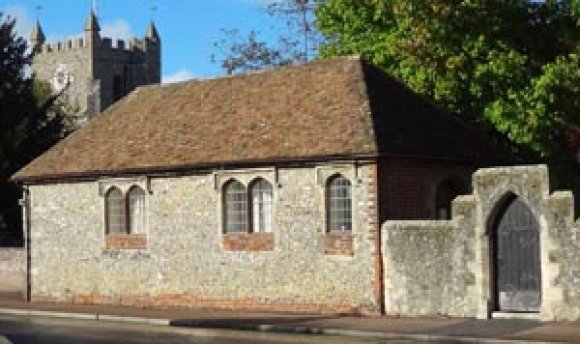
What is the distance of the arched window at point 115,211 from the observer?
1209 inches

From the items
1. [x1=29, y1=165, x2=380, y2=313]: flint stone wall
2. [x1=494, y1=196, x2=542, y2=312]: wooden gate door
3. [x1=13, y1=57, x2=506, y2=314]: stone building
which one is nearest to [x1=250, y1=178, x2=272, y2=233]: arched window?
[x1=13, y1=57, x2=506, y2=314]: stone building

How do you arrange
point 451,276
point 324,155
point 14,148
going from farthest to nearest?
1. point 14,148
2. point 324,155
3. point 451,276

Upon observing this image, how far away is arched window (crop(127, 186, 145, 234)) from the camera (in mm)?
30297

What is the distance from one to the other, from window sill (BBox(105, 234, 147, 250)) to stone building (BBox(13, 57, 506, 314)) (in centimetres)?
6

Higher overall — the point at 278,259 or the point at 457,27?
the point at 457,27

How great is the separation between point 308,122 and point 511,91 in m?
5.17

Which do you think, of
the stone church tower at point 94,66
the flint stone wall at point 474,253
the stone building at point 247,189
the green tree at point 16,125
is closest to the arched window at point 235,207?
the stone building at point 247,189

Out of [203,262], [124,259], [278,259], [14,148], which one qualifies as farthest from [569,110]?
[14,148]

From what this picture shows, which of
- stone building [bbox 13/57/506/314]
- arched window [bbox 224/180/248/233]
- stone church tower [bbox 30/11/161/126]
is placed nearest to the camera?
stone building [bbox 13/57/506/314]

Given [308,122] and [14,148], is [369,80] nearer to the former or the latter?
[308,122]

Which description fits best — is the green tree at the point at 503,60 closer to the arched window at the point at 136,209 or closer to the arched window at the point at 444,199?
the arched window at the point at 444,199

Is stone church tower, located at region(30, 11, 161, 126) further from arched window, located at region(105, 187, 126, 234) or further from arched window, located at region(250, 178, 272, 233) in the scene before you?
arched window, located at region(250, 178, 272, 233)

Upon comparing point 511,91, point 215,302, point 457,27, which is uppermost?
point 457,27

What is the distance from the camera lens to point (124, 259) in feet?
100
